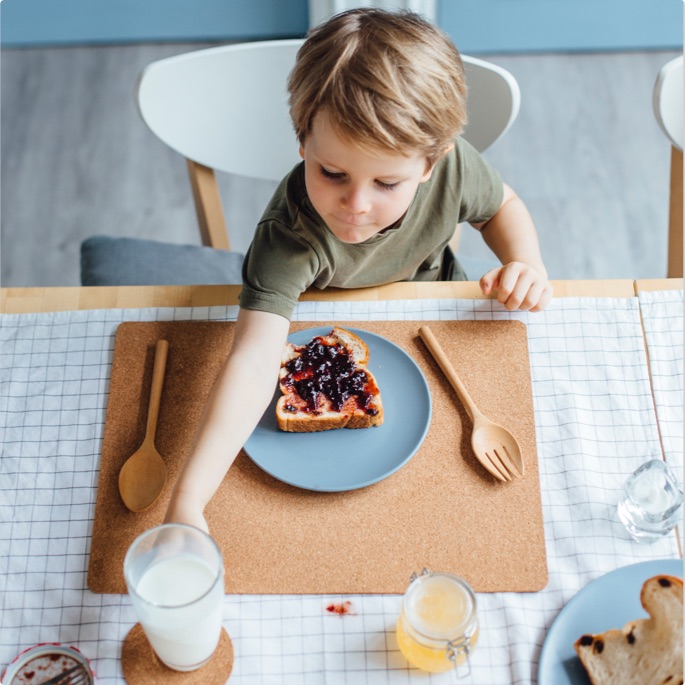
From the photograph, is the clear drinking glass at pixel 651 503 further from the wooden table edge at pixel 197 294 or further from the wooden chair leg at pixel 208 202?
the wooden chair leg at pixel 208 202

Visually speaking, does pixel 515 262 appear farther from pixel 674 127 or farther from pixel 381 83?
pixel 674 127

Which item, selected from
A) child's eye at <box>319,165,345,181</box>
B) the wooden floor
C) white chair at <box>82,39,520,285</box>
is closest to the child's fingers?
child's eye at <box>319,165,345,181</box>

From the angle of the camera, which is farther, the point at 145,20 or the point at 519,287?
the point at 145,20

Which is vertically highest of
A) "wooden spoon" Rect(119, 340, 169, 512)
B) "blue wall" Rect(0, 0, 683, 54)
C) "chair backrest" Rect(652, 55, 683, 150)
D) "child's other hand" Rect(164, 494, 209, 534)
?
"blue wall" Rect(0, 0, 683, 54)

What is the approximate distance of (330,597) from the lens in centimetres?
82

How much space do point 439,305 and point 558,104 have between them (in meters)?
1.49

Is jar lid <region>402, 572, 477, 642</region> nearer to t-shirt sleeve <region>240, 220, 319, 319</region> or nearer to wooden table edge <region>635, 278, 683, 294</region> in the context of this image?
t-shirt sleeve <region>240, 220, 319, 319</region>

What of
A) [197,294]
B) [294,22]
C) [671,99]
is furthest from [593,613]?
[294,22]

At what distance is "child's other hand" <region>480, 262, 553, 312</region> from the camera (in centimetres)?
101

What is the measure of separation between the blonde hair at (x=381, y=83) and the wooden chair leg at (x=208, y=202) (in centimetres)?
48

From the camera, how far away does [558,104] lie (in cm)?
228

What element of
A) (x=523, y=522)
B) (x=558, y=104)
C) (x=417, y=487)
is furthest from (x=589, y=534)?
(x=558, y=104)

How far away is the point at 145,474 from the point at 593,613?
1.71 feet

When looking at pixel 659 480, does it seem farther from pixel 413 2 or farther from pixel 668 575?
pixel 413 2
